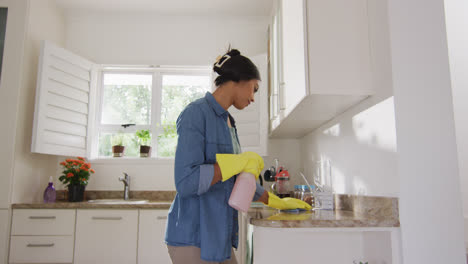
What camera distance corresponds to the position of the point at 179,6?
3.30 m

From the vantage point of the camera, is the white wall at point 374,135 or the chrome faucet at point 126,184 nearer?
the white wall at point 374,135

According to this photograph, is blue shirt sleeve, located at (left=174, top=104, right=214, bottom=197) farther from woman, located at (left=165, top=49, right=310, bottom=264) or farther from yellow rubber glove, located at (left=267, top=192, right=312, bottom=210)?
yellow rubber glove, located at (left=267, top=192, right=312, bottom=210)

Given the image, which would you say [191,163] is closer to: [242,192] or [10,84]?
[242,192]

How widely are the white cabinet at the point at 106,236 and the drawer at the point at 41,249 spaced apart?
8 cm

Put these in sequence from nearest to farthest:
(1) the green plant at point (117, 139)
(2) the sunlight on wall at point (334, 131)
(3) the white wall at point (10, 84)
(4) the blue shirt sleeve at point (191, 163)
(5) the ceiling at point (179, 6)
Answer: (4) the blue shirt sleeve at point (191, 163)
(2) the sunlight on wall at point (334, 131)
(3) the white wall at point (10, 84)
(5) the ceiling at point (179, 6)
(1) the green plant at point (117, 139)

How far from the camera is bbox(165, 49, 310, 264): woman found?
117cm

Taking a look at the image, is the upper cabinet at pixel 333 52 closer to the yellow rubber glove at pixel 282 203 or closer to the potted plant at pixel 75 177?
the yellow rubber glove at pixel 282 203

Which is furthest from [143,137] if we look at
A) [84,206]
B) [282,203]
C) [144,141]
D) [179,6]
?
[282,203]

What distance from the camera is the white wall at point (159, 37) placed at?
135 inches

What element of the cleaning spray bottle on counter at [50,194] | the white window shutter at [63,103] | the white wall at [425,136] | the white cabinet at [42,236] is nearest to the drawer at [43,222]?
the white cabinet at [42,236]

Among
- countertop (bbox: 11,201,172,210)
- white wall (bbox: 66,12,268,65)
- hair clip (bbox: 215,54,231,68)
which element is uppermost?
white wall (bbox: 66,12,268,65)

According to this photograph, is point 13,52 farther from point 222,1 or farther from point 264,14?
point 264,14

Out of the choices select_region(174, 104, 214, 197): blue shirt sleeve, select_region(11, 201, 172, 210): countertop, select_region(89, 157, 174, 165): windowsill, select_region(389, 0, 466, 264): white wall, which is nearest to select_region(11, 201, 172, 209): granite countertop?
select_region(11, 201, 172, 210): countertop

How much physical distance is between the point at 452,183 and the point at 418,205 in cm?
17
